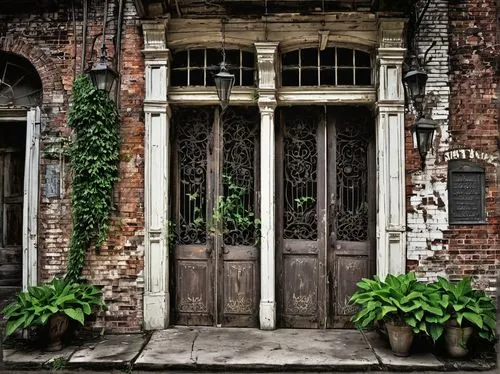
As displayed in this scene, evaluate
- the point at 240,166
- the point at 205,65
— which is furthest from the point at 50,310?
the point at 205,65

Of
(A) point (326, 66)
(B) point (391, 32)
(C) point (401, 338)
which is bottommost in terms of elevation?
(C) point (401, 338)

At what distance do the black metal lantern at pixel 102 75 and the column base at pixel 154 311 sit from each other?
2.69 m

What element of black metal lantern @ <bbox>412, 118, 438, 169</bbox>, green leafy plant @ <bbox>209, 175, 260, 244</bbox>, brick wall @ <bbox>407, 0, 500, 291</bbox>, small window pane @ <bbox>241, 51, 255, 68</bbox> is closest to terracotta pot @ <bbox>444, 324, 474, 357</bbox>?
brick wall @ <bbox>407, 0, 500, 291</bbox>

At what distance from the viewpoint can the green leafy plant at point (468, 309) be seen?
5.40 metres

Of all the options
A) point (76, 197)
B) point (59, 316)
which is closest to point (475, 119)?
point (76, 197)

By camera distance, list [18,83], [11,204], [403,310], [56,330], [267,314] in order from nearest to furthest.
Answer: [403,310] < [56,330] < [267,314] < [18,83] < [11,204]

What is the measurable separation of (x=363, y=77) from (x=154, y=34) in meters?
2.86

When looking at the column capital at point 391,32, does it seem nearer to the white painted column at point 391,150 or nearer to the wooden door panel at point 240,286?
the white painted column at point 391,150

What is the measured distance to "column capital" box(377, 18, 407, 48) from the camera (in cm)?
639

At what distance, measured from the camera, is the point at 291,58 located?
22.5 feet

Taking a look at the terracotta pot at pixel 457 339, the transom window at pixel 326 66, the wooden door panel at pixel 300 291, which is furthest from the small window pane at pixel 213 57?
the terracotta pot at pixel 457 339

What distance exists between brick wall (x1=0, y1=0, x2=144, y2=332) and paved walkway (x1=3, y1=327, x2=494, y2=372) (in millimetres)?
643

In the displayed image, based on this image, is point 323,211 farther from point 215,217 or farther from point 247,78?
point 247,78

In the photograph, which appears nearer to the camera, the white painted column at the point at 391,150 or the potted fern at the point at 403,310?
the potted fern at the point at 403,310
